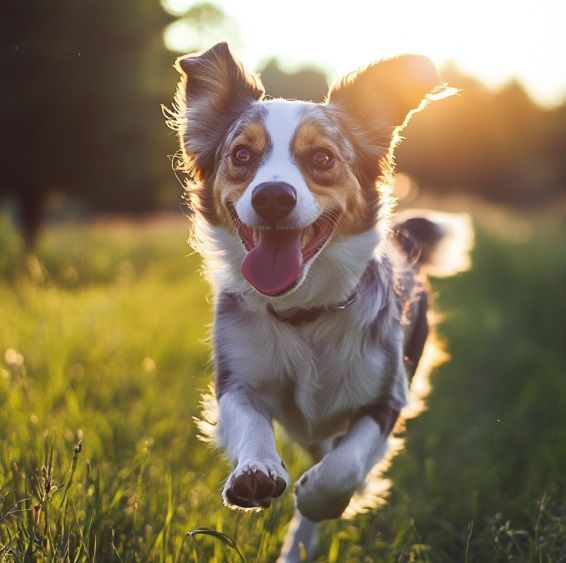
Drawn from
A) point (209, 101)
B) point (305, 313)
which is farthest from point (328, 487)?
point (209, 101)

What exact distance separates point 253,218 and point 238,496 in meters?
1.18

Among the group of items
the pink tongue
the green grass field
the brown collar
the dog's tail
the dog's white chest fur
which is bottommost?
the green grass field

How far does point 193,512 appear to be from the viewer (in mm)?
3887

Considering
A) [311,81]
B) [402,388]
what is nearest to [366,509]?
[402,388]

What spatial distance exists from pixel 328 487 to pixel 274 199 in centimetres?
119

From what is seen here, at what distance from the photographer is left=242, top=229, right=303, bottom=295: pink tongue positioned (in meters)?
3.48

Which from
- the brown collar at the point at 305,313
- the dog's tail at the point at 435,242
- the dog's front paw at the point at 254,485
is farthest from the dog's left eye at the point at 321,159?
the dog's tail at the point at 435,242

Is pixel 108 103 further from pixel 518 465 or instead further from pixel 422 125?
pixel 422 125

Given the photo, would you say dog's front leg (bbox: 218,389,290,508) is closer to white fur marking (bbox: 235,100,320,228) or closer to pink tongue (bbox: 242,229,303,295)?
pink tongue (bbox: 242,229,303,295)

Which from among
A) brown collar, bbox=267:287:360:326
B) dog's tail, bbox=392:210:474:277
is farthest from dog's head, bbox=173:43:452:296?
dog's tail, bbox=392:210:474:277

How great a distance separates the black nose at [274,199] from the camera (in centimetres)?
336

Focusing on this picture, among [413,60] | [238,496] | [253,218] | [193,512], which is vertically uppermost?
[413,60]

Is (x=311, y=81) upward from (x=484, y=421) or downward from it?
downward

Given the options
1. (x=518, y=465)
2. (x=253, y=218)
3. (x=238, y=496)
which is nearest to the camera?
(x=238, y=496)
